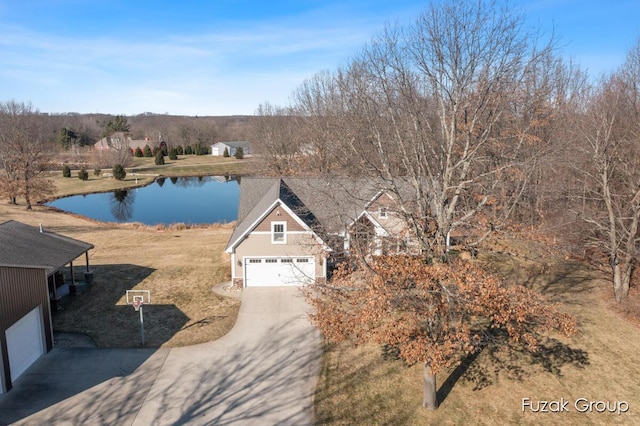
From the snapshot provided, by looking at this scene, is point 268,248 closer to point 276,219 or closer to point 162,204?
point 276,219

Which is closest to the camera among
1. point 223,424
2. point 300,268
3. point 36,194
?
point 223,424

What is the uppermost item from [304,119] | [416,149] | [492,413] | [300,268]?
[304,119]

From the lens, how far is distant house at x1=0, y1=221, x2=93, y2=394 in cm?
1470

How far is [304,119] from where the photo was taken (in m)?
53.5

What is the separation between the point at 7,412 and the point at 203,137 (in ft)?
400

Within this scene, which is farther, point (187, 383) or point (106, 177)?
point (106, 177)

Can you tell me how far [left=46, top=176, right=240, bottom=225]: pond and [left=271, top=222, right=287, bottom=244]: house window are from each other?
25.8 m

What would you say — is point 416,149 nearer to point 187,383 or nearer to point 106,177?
point 187,383

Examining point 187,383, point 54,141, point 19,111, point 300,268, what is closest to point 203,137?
point 54,141

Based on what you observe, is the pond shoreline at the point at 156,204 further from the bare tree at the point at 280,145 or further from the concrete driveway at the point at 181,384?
the concrete driveway at the point at 181,384

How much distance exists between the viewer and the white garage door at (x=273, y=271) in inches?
985

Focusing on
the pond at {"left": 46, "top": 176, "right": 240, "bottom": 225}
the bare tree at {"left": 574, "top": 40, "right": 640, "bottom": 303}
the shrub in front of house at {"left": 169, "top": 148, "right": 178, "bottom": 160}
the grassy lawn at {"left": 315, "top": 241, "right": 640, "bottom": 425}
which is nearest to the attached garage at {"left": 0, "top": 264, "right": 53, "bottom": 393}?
the grassy lawn at {"left": 315, "top": 241, "right": 640, "bottom": 425}

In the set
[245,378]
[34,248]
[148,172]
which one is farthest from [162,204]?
[245,378]

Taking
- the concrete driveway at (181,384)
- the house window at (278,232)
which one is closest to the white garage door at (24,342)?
the concrete driveway at (181,384)
